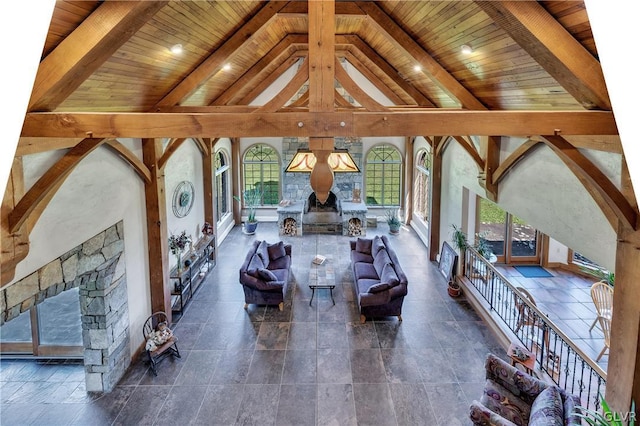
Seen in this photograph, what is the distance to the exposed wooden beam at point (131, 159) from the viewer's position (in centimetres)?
537

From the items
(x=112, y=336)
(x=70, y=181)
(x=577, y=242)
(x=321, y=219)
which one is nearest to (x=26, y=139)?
(x=70, y=181)

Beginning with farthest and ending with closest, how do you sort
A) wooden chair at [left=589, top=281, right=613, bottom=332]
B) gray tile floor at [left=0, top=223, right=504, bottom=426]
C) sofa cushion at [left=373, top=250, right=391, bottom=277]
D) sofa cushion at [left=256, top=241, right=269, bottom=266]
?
1. sofa cushion at [left=256, top=241, right=269, bottom=266]
2. sofa cushion at [left=373, top=250, right=391, bottom=277]
3. wooden chair at [left=589, top=281, right=613, bottom=332]
4. gray tile floor at [left=0, top=223, right=504, bottom=426]

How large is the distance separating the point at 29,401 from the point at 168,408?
182 centimetres

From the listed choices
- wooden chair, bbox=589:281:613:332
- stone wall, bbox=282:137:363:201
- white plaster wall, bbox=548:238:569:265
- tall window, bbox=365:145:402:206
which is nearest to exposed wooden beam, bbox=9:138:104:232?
wooden chair, bbox=589:281:613:332

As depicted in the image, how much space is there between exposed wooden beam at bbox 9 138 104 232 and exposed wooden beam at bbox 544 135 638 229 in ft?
14.5

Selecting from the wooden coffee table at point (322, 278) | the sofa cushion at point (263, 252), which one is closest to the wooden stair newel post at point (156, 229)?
the sofa cushion at point (263, 252)

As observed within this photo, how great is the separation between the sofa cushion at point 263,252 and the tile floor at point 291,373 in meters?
0.86

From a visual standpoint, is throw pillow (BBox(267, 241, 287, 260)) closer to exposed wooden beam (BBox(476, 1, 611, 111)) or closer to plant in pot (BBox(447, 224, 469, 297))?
plant in pot (BBox(447, 224, 469, 297))

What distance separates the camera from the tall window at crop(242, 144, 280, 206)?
1352cm

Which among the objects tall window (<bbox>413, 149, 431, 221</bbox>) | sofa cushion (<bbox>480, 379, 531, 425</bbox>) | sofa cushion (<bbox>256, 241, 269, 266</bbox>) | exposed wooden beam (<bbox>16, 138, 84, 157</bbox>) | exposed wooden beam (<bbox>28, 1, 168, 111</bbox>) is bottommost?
sofa cushion (<bbox>480, 379, 531, 425</bbox>)

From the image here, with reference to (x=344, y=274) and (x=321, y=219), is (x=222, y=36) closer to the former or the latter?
(x=344, y=274)

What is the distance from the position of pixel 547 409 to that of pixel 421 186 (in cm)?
900

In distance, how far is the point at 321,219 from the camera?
12953mm

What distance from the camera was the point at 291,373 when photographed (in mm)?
5812
